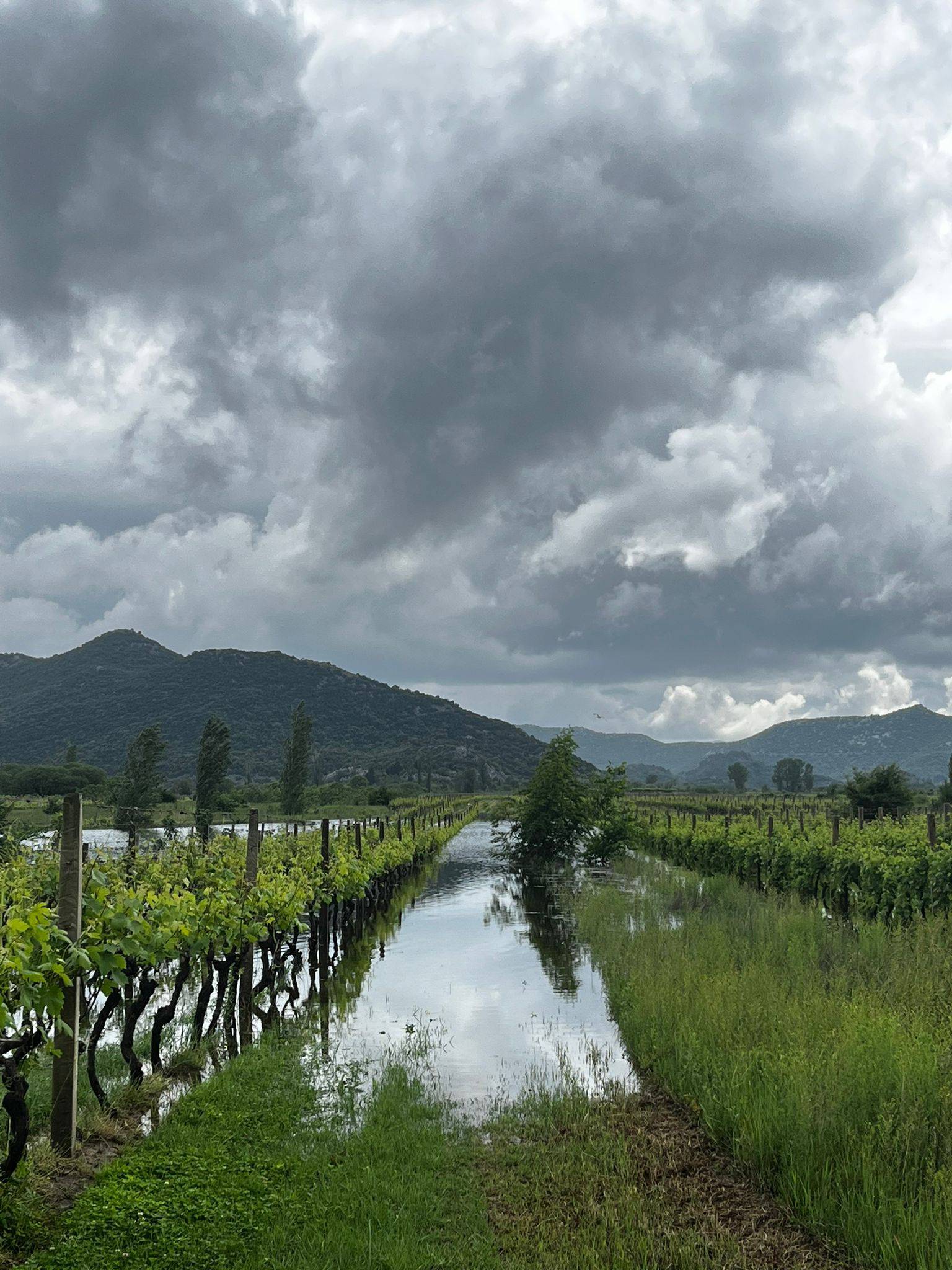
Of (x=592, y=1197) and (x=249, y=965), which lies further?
(x=249, y=965)

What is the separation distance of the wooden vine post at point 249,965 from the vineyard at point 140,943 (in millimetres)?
22

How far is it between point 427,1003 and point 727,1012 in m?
5.28

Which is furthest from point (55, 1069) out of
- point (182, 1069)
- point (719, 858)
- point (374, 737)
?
point (374, 737)

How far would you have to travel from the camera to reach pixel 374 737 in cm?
17162

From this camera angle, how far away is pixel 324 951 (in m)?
14.6

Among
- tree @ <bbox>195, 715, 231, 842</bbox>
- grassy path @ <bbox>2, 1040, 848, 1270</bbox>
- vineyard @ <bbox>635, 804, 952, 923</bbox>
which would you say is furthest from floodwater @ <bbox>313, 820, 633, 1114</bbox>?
tree @ <bbox>195, 715, 231, 842</bbox>

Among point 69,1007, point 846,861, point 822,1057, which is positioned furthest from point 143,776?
point 822,1057

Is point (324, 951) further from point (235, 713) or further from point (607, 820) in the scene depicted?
point (235, 713)

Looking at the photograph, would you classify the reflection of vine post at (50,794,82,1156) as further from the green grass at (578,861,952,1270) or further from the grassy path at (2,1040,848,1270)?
the green grass at (578,861,952,1270)

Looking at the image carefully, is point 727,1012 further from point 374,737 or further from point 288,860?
point 374,737

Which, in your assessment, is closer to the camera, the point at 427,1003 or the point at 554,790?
the point at 427,1003

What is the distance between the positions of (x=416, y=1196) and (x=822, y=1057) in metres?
3.40

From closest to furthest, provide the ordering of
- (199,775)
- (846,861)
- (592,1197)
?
(592,1197), (846,861), (199,775)

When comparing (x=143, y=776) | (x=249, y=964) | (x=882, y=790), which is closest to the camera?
(x=249, y=964)
